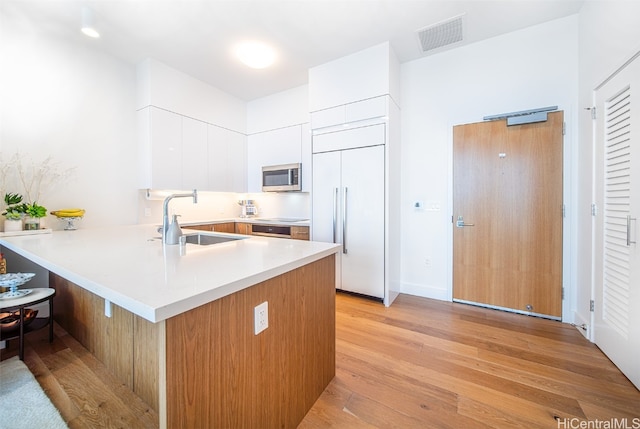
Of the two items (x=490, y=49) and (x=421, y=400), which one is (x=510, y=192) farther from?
(x=421, y=400)

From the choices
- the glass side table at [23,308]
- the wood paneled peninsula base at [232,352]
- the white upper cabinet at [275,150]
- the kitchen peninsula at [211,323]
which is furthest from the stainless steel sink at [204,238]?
the white upper cabinet at [275,150]

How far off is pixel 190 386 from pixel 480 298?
3034mm

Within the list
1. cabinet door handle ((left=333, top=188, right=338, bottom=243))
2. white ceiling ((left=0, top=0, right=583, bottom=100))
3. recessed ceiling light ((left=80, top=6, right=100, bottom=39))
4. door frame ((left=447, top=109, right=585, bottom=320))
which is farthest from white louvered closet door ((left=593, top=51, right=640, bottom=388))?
recessed ceiling light ((left=80, top=6, right=100, bottom=39))

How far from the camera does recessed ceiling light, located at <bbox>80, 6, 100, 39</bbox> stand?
2366 millimetres

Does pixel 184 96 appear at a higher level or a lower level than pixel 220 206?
higher

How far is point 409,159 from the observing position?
3238 mm

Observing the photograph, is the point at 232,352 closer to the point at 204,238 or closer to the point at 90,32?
the point at 204,238

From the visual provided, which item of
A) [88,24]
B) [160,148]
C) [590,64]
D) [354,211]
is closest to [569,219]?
[590,64]

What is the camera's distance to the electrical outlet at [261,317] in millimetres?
1067

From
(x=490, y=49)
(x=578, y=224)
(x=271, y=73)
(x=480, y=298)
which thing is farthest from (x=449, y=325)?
(x=271, y=73)

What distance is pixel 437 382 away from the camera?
1662mm

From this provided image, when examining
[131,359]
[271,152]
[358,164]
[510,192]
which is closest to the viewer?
[131,359]

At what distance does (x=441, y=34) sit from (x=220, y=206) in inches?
156

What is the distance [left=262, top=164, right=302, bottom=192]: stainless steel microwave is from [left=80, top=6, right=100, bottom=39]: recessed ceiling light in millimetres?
2385
